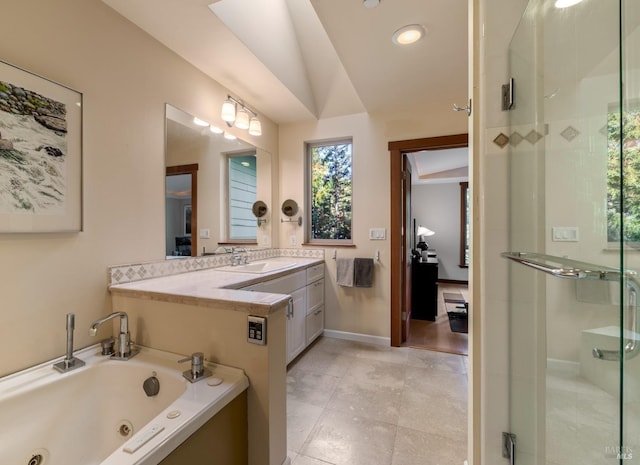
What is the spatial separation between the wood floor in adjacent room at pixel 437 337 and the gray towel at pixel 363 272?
784 mm

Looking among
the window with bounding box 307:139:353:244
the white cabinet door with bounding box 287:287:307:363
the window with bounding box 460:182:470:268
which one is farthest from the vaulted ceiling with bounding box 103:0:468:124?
the window with bounding box 460:182:470:268

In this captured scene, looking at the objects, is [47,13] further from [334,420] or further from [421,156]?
[421,156]

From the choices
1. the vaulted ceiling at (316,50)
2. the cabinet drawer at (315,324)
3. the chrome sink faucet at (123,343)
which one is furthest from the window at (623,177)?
the cabinet drawer at (315,324)

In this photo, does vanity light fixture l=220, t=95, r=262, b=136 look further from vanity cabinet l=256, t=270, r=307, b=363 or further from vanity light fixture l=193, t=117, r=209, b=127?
vanity cabinet l=256, t=270, r=307, b=363

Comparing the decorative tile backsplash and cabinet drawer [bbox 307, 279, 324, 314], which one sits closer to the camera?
the decorative tile backsplash

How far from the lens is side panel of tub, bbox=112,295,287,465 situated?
1.15 m

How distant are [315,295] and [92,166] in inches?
82.2

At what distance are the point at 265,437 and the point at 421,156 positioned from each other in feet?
14.2

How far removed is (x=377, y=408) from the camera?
5.87 ft

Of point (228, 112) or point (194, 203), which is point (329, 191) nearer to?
point (228, 112)

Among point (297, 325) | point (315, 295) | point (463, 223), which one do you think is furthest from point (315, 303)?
point (463, 223)

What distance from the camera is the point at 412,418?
5.57ft

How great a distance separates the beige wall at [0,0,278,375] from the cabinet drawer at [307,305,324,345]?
154cm

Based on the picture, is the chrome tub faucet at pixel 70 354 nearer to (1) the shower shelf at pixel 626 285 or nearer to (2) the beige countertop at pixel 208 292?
(2) the beige countertop at pixel 208 292
